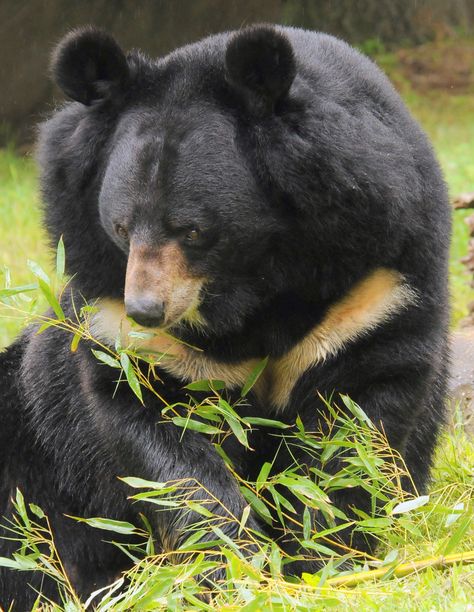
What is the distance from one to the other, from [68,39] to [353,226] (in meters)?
1.14

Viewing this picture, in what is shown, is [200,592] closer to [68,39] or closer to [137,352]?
[137,352]

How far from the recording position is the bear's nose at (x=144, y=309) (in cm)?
366

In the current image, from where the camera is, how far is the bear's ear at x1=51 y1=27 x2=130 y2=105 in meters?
3.94

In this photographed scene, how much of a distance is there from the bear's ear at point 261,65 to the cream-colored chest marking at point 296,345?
75cm

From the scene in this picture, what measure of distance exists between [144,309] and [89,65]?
3.00 ft

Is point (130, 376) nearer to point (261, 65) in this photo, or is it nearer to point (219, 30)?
point (261, 65)

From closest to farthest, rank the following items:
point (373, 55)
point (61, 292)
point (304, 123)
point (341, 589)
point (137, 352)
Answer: point (341, 589)
point (304, 123)
point (137, 352)
point (61, 292)
point (373, 55)

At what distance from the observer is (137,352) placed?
4164 mm

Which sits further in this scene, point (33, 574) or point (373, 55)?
point (373, 55)

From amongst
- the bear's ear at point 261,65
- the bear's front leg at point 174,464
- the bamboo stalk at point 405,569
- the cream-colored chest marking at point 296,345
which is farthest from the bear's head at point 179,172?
the bamboo stalk at point 405,569

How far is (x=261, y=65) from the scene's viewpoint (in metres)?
3.79

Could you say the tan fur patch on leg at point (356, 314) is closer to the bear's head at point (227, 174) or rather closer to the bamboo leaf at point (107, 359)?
the bear's head at point (227, 174)

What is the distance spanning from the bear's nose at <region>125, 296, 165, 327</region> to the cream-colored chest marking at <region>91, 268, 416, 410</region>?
14.9 inches

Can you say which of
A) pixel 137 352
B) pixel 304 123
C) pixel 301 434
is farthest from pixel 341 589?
pixel 304 123
